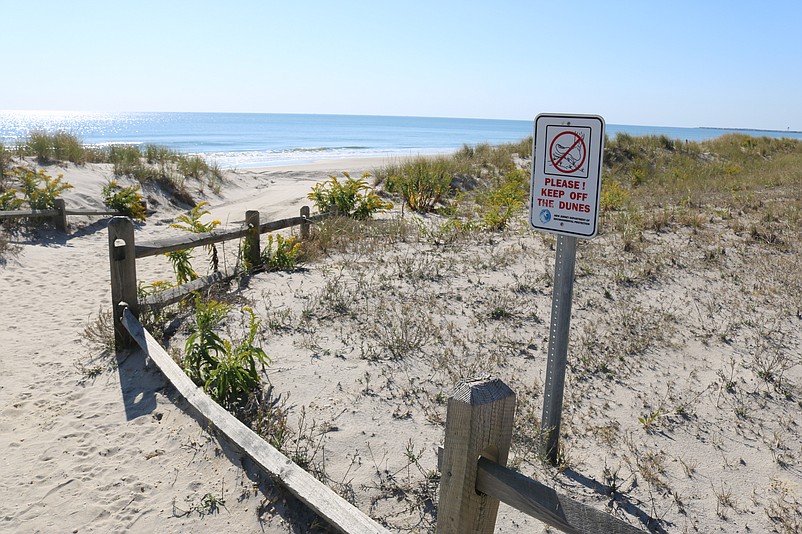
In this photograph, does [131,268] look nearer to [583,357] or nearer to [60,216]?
[583,357]

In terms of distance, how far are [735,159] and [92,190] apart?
24.8 metres

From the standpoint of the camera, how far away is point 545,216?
346 centimetres

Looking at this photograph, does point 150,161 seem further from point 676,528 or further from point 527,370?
point 676,528

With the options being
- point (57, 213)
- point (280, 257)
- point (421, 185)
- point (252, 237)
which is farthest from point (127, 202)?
point (421, 185)

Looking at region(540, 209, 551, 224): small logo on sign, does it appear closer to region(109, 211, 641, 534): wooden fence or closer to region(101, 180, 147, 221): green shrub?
region(109, 211, 641, 534): wooden fence

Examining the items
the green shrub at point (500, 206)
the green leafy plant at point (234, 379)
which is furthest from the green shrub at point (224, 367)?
the green shrub at point (500, 206)

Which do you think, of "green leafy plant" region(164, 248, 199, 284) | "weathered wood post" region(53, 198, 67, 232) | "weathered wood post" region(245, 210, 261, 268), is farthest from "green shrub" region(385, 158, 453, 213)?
"weathered wood post" region(53, 198, 67, 232)

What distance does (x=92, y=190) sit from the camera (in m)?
13.1

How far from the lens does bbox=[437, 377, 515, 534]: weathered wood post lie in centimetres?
193

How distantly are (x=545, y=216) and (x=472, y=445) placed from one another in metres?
1.85

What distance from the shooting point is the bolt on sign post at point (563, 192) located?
10.4ft

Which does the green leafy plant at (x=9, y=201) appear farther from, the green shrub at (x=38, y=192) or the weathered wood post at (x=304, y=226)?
the weathered wood post at (x=304, y=226)

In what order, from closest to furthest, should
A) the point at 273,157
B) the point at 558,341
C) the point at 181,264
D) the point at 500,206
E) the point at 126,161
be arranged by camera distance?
the point at 558,341, the point at 181,264, the point at 500,206, the point at 126,161, the point at 273,157

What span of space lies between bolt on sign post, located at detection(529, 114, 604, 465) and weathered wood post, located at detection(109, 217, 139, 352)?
12.7 feet
